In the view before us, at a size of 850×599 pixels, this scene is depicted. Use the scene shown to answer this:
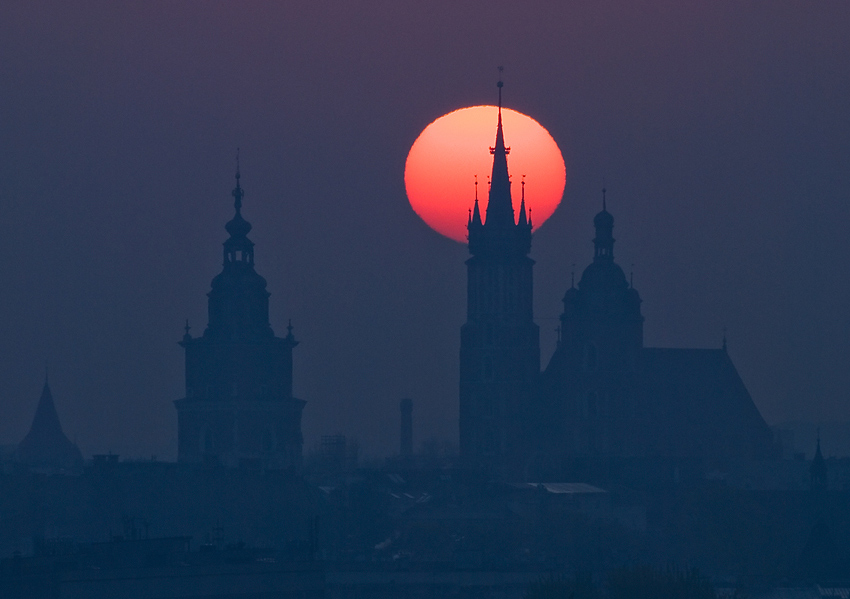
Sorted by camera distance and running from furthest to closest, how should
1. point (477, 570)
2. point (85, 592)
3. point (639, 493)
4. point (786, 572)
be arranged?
1. point (639, 493)
2. point (786, 572)
3. point (477, 570)
4. point (85, 592)

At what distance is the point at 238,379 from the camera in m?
192

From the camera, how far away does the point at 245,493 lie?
16250cm

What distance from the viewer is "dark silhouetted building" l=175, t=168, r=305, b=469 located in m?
191

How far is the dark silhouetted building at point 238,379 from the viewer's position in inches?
7515

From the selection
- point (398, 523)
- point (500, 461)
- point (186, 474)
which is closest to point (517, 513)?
point (398, 523)

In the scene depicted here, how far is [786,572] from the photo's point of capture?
139125 millimetres

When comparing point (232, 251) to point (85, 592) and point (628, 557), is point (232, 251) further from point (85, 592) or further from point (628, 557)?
point (85, 592)

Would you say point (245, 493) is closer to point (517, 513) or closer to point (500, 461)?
point (517, 513)

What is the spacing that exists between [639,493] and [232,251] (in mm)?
35981

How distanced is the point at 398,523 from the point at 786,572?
28.5 m

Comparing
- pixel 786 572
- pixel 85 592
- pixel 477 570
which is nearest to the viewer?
pixel 85 592

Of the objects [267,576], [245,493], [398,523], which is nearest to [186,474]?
[245,493]

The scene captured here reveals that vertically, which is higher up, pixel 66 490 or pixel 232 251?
pixel 232 251

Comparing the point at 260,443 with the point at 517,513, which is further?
the point at 260,443
